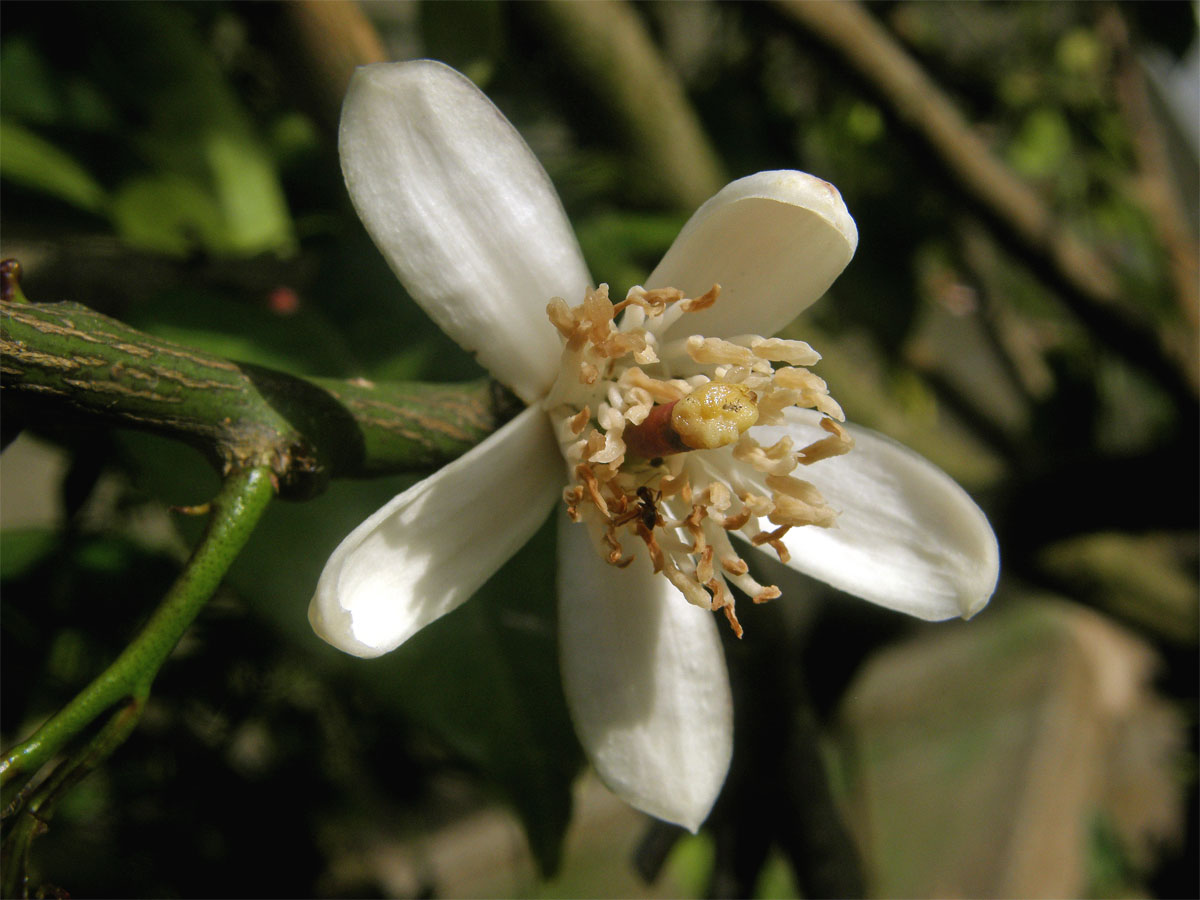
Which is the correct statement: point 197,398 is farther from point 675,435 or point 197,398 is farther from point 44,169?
point 44,169

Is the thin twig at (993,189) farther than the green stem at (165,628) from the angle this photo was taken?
Yes

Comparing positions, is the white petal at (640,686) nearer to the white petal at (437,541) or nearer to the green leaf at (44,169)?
the white petal at (437,541)

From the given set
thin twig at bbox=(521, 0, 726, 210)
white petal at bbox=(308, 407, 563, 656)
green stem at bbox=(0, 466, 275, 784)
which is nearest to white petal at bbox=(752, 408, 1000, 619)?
white petal at bbox=(308, 407, 563, 656)

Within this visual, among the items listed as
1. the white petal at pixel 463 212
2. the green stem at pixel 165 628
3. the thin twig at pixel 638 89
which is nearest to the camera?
the green stem at pixel 165 628

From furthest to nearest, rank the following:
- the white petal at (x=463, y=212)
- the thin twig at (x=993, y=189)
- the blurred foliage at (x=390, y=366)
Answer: the thin twig at (x=993, y=189), the blurred foliage at (x=390, y=366), the white petal at (x=463, y=212)

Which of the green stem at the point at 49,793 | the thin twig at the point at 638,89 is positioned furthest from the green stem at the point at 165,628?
the thin twig at the point at 638,89

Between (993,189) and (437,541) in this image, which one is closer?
(437,541)

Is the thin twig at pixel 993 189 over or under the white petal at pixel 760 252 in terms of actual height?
under

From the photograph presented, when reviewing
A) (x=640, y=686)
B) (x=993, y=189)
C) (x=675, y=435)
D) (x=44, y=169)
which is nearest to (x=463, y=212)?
(x=675, y=435)

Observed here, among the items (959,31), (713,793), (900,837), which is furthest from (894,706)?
(713,793)
